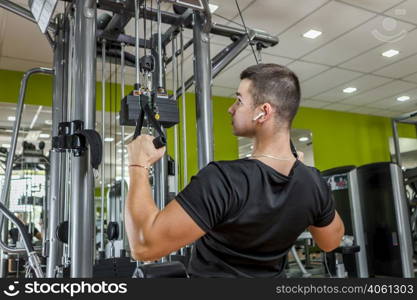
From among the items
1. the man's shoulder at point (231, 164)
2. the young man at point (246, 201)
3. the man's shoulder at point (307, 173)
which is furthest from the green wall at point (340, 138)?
the man's shoulder at point (231, 164)

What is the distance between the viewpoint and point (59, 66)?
2195 millimetres

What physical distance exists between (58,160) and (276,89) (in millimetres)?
1400

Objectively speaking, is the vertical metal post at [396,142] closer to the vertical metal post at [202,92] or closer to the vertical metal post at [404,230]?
the vertical metal post at [404,230]

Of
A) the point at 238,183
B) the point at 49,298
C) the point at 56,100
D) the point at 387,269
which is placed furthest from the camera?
the point at 387,269

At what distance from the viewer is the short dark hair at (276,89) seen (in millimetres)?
1190

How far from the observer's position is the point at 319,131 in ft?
23.1

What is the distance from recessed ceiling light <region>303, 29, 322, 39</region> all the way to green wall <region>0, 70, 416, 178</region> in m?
1.66

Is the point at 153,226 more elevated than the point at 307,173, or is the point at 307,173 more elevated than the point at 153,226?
the point at 307,173

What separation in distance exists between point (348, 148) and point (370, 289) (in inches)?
255

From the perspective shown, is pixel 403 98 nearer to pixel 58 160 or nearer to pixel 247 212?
pixel 58 160

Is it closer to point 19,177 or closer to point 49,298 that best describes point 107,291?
point 49,298

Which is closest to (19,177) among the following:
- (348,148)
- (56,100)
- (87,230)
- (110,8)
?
(56,100)

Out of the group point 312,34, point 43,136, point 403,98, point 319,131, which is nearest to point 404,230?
point 403,98

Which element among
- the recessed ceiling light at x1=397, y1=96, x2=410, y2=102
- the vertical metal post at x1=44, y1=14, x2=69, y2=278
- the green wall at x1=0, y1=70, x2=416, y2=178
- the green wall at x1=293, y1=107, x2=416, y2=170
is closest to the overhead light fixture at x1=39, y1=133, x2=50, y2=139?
the green wall at x1=0, y1=70, x2=416, y2=178
